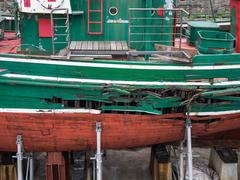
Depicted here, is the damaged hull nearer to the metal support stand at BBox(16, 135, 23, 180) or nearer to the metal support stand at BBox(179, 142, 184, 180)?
the metal support stand at BBox(16, 135, 23, 180)

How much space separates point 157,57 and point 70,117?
2.02m

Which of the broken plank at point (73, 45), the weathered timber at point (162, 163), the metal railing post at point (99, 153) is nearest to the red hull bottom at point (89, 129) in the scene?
the metal railing post at point (99, 153)

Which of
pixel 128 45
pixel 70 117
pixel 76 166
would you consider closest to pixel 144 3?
pixel 128 45

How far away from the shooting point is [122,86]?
7.34m

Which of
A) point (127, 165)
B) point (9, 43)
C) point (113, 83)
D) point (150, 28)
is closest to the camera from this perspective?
point (113, 83)

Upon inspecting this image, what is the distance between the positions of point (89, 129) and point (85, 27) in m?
2.14

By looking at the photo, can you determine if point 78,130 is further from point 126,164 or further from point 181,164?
point 126,164

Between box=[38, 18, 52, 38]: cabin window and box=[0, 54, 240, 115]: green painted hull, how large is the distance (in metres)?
1.20

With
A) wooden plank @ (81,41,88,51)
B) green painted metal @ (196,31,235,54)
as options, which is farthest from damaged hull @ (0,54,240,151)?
wooden plank @ (81,41,88,51)

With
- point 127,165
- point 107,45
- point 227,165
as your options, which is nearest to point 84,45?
point 107,45

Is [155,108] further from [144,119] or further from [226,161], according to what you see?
[226,161]

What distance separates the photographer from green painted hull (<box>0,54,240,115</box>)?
7.29 meters

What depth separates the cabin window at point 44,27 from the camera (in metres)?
8.20

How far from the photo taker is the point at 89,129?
7641mm
